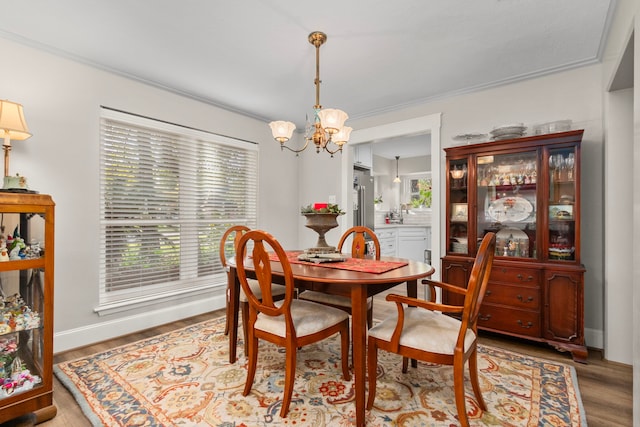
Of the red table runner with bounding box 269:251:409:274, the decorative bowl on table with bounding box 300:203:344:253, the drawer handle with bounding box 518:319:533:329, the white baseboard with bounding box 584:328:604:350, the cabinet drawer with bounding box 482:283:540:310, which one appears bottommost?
the white baseboard with bounding box 584:328:604:350

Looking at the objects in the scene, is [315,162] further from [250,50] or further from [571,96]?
[571,96]

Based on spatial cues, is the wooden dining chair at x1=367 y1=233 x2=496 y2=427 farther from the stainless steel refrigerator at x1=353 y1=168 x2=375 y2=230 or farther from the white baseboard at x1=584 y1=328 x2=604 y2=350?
the stainless steel refrigerator at x1=353 y1=168 x2=375 y2=230

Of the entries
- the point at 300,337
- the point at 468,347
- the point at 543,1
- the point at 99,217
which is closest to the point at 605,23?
the point at 543,1

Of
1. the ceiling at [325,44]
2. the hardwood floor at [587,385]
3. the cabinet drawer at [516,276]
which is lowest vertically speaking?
the hardwood floor at [587,385]

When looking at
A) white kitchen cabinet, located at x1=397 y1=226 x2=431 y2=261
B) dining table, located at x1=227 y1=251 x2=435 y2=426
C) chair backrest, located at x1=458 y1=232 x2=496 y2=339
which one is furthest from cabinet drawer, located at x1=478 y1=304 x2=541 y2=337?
white kitchen cabinet, located at x1=397 y1=226 x2=431 y2=261

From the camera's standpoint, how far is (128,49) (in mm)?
2506

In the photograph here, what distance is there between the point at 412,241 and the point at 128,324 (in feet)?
16.1

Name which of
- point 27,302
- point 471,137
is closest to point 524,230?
point 471,137

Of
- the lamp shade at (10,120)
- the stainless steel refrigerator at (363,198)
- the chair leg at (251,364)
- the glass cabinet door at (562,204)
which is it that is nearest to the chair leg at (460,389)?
the chair leg at (251,364)

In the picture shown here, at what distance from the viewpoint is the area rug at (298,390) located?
1.70 metres

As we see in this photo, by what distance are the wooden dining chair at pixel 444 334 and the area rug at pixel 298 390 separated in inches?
7.7

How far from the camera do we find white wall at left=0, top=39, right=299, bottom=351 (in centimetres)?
242

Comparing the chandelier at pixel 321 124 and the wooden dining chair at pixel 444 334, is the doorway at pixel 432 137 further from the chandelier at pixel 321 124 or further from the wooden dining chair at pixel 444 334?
the wooden dining chair at pixel 444 334

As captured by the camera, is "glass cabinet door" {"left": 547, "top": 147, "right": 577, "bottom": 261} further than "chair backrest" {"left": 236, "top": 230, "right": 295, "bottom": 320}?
Yes
